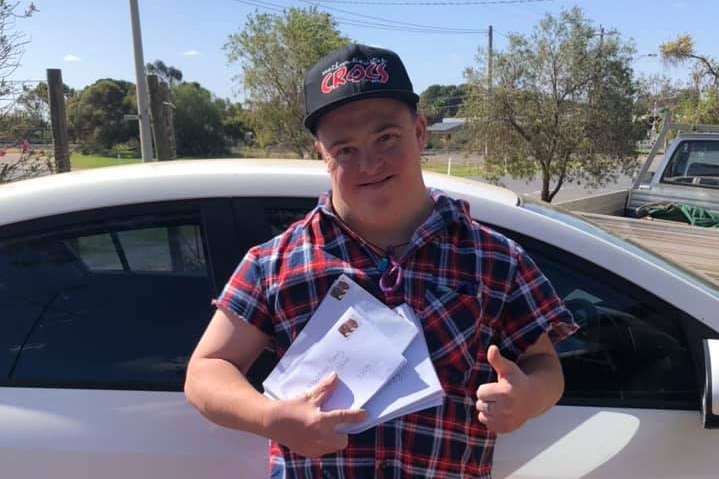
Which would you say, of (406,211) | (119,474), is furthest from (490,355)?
(119,474)

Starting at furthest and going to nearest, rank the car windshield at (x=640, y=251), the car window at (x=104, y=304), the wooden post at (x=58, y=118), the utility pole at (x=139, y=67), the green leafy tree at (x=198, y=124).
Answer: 1. the green leafy tree at (x=198, y=124)
2. the utility pole at (x=139, y=67)
3. the wooden post at (x=58, y=118)
4. the car windshield at (x=640, y=251)
5. the car window at (x=104, y=304)

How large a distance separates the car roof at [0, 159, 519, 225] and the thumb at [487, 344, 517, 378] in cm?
80

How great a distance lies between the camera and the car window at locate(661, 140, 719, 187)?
255 inches

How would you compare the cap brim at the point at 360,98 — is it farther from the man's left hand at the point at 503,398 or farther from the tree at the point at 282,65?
the tree at the point at 282,65

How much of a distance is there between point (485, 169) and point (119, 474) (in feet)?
27.6

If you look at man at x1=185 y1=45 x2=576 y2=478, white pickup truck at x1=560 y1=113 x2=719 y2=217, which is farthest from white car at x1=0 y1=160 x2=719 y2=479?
white pickup truck at x1=560 y1=113 x2=719 y2=217

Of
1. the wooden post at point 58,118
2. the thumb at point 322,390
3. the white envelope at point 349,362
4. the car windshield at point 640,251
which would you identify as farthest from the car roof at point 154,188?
the wooden post at point 58,118

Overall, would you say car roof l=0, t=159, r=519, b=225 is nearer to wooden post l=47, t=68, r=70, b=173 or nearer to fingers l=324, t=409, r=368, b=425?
fingers l=324, t=409, r=368, b=425

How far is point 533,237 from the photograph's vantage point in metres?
1.77

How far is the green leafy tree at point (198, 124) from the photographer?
89.6 ft

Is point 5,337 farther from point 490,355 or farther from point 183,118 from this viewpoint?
point 183,118

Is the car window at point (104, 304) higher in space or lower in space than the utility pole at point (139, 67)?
lower

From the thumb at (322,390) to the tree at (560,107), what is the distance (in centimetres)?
834

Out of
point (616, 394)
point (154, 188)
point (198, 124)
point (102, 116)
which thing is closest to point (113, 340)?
point (154, 188)
